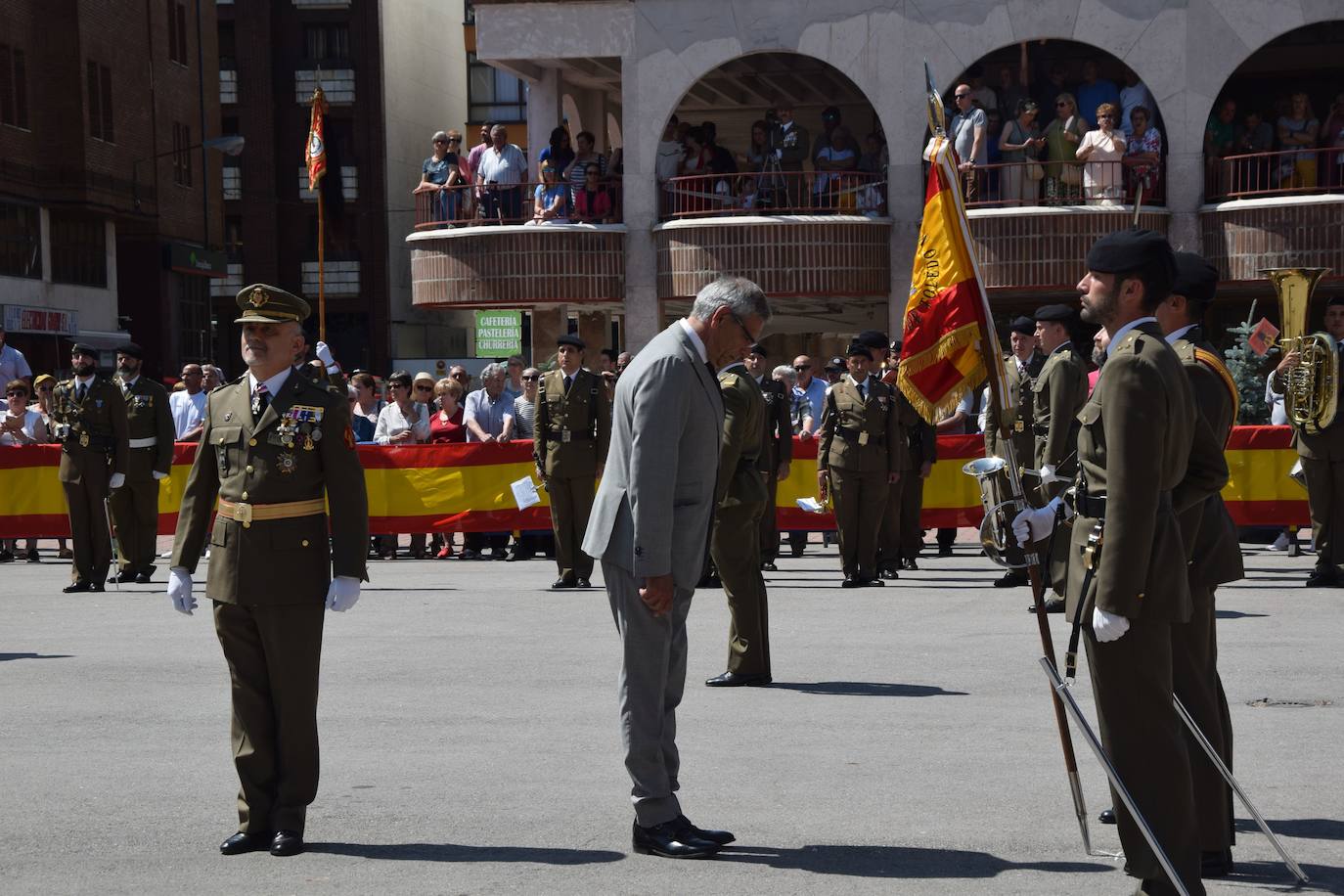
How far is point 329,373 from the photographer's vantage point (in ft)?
56.9

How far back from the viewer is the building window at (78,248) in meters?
43.5

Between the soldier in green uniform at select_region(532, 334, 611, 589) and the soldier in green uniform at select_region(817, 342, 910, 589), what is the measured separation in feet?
6.36

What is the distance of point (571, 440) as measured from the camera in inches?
615

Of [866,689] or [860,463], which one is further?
[860,463]

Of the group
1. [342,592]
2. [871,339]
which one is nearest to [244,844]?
[342,592]

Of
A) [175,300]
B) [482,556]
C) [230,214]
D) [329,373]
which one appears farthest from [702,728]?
[230,214]

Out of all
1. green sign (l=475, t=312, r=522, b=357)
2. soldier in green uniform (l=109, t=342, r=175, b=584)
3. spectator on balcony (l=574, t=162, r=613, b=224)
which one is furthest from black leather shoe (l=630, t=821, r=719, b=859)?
green sign (l=475, t=312, r=522, b=357)

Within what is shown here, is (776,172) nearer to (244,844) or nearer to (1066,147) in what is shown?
(1066,147)

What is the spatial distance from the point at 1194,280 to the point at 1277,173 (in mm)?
21971

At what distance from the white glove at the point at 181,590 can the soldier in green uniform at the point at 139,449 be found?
951 cm

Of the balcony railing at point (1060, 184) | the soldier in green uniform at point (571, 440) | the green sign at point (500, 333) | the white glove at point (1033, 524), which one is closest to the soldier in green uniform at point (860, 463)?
the soldier in green uniform at point (571, 440)

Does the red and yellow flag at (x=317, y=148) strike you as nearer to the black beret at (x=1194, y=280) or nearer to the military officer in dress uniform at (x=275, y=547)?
the military officer in dress uniform at (x=275, y=547)

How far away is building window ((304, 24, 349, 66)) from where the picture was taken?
57625mm

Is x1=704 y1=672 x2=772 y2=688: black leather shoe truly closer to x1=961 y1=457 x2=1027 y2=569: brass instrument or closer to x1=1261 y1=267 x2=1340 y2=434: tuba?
x1=961 y1=457 x2=1027 y2=569: brass instrument
